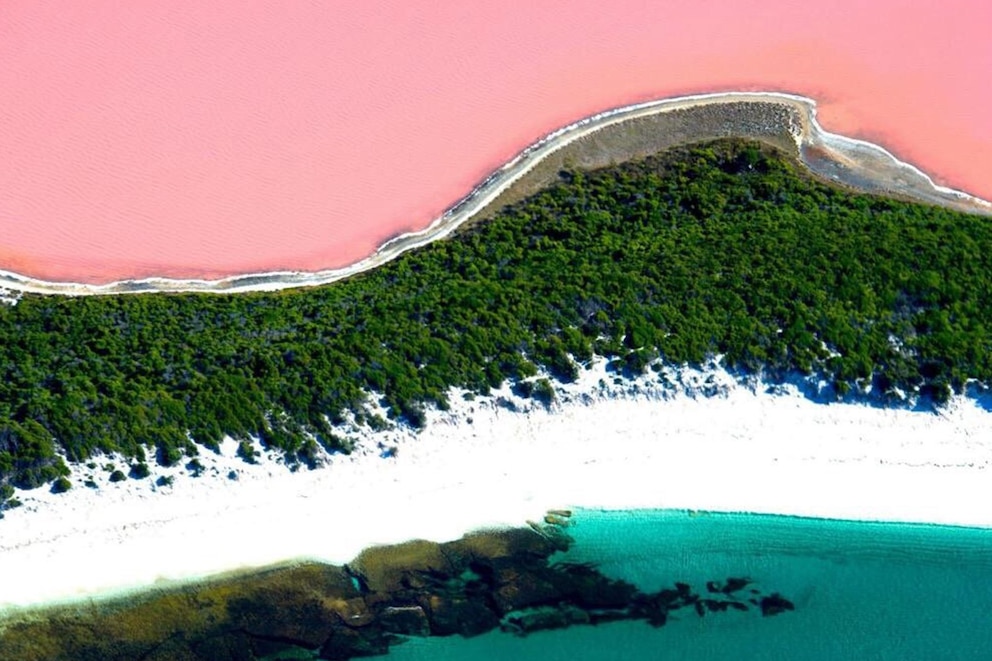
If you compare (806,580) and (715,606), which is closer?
(715,606)

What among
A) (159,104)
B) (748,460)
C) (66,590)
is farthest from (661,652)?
(159,104)

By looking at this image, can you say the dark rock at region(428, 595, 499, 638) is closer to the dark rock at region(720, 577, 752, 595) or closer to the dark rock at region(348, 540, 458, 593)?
the dark rock at region(348, 540, 458, 593)

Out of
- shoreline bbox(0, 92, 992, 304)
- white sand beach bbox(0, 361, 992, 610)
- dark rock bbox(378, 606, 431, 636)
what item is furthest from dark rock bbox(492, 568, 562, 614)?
shoreline bbox(0, 92, 992, 304)

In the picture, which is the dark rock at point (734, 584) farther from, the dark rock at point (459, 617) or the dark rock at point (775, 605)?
the dark rock at point (459, 617)

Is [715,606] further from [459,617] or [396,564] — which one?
[396,564]

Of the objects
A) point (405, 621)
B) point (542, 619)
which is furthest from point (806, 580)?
point (405, 621)
